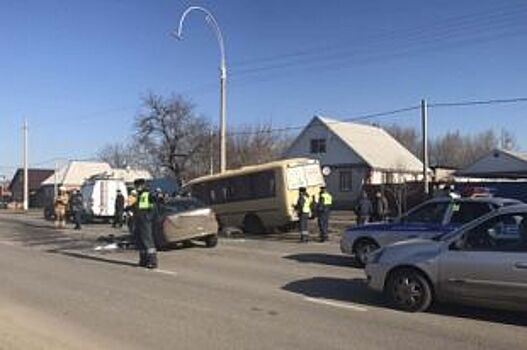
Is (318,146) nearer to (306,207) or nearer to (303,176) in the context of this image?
(303,176)

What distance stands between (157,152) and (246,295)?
196 ft

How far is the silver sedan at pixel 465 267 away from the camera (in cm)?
1052

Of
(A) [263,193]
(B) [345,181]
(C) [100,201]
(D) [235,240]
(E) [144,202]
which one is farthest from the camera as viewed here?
(B) [345,181]

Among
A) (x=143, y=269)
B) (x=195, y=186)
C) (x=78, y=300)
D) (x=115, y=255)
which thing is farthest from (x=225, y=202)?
(x=78, y=300)

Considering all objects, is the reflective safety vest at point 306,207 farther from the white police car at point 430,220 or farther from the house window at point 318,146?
the house window at point 318,146

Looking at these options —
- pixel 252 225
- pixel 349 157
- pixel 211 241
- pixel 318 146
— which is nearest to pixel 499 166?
pixel 349 157

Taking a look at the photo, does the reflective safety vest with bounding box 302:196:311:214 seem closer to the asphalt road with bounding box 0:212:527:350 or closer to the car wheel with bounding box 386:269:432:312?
the asphalt road with bounding box 0:212:527:350

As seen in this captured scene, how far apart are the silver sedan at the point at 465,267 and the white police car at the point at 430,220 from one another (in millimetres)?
3489

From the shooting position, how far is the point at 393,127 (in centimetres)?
A: 11894

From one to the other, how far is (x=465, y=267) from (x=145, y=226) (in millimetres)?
8448

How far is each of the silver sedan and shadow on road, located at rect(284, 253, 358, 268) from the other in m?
5.89

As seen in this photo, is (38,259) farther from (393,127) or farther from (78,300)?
(393,127)

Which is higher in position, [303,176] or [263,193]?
[303,176]

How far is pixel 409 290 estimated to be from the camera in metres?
11.5
